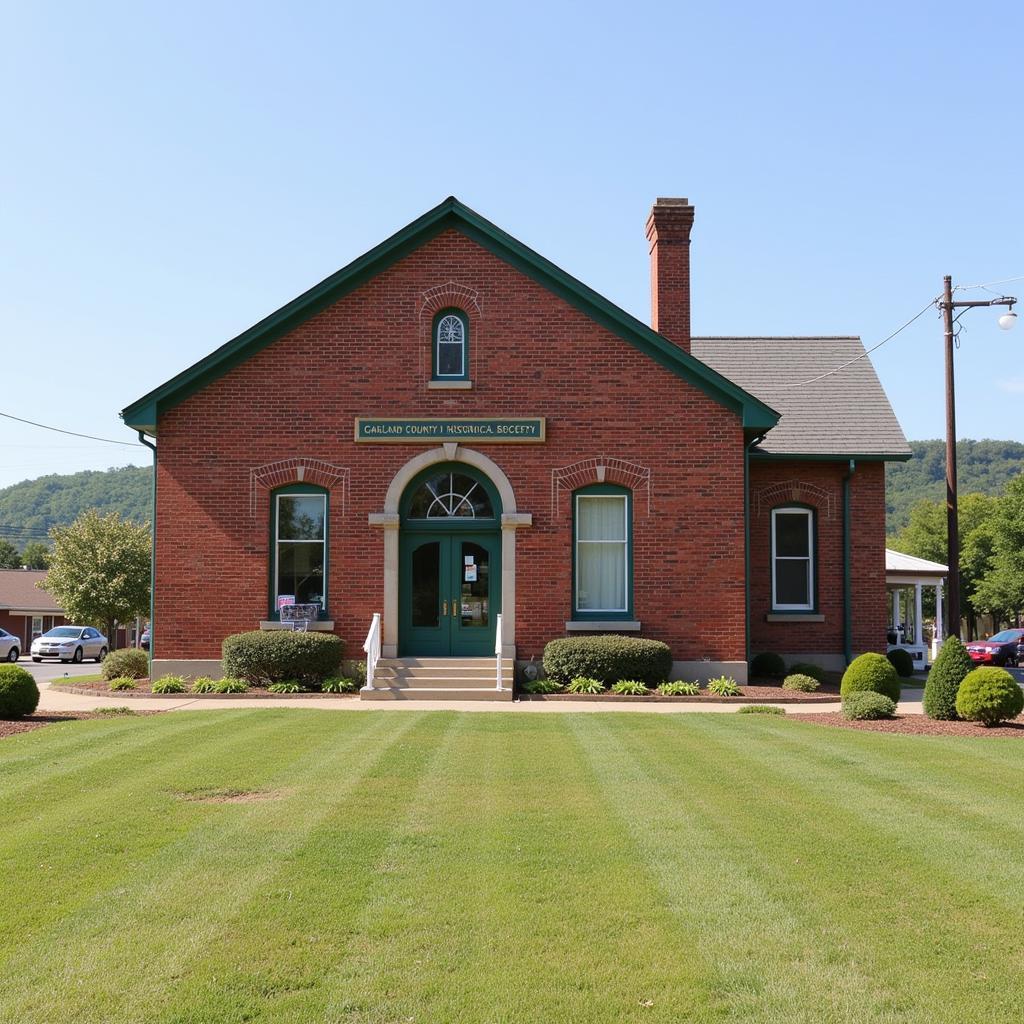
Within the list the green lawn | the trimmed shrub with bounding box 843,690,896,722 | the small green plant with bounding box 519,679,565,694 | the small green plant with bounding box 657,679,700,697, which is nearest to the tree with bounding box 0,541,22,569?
the small green plant with bounding box 519,679,565,694

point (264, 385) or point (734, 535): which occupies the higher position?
point (264, 385)

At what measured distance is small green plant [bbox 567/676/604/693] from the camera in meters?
19.0

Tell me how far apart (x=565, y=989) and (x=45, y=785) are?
625cm

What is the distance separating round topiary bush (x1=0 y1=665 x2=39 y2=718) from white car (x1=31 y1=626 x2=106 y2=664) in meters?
30.7

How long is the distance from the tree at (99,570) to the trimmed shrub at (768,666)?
30.5 meters

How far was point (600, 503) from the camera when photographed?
20.8m

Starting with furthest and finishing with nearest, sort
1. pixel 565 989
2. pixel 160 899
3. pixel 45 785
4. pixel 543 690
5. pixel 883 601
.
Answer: pixel 883 601, pixel 543 690, pixel 45 785, pixel 160 899, pixel 565 989

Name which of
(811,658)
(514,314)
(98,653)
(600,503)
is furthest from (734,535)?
(98,653)

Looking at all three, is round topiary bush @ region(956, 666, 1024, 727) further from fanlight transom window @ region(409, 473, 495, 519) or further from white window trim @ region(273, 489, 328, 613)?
white window trim @ region(273, 489, 328, 613)

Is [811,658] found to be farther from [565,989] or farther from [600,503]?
[565,989]

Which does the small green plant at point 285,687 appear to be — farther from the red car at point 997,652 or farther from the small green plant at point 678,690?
the red car at point 997,652

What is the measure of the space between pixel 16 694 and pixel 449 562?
A: 8152mm

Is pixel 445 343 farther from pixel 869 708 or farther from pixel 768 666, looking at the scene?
pixel 869 708

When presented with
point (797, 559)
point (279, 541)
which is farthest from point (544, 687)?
point (797, 559)
